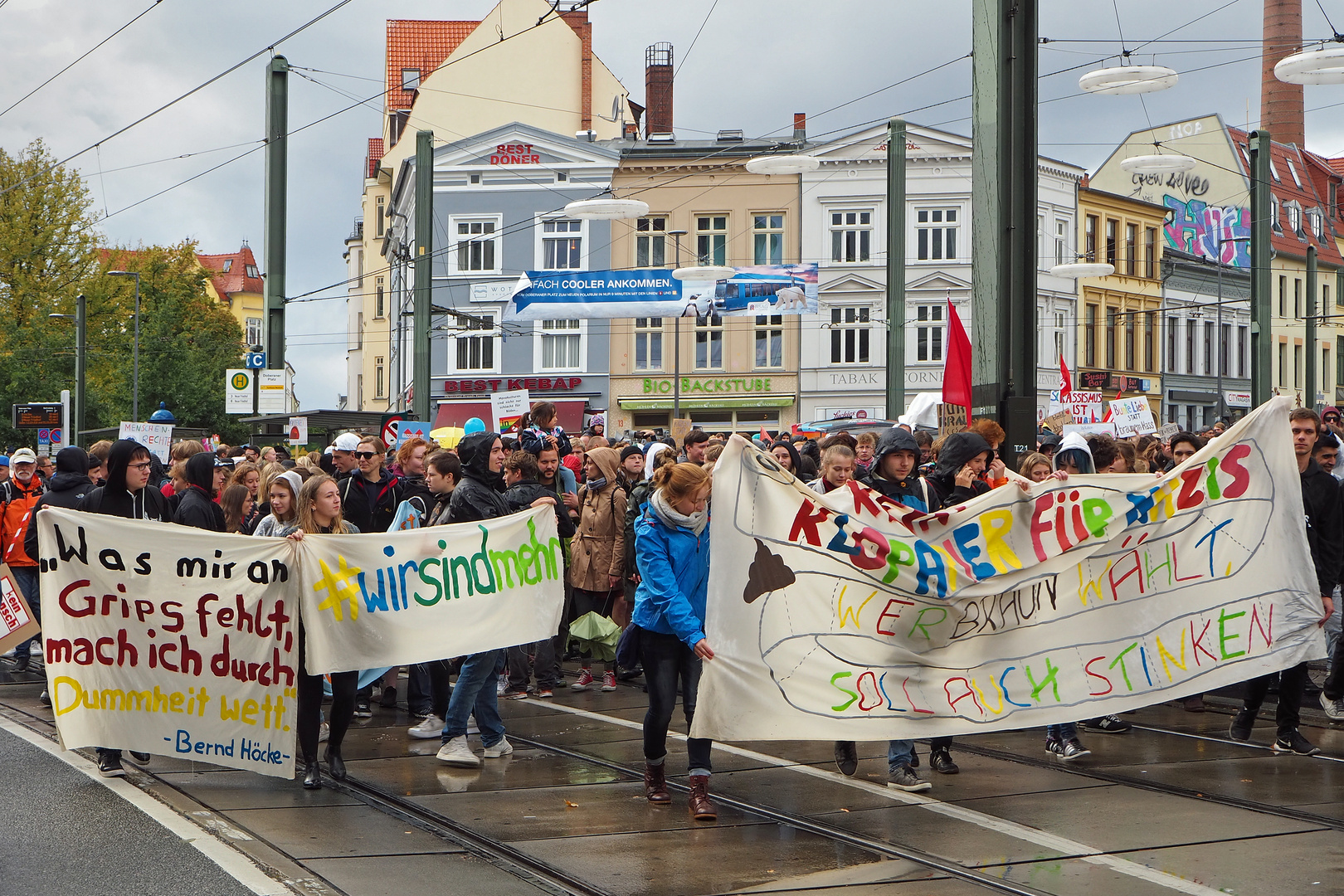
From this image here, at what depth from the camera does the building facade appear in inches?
1955

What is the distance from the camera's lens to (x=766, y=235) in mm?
50781

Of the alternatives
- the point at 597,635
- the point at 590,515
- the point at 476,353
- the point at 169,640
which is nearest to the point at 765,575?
the point at 169,640

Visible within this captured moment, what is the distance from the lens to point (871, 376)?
5069 cm

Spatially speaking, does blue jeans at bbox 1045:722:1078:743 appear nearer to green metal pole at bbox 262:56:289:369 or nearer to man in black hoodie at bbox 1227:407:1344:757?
man in black hoodie at bbox 1227:407:1344:757

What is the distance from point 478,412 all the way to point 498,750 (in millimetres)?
40520

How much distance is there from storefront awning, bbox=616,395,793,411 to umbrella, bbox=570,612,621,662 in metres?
38.2

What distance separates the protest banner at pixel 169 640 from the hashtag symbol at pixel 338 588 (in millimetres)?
189

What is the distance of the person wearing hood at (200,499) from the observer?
30.8ft

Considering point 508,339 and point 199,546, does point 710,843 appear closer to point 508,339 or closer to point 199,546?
point 199,546

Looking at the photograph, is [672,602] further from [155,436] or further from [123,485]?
[155,436]

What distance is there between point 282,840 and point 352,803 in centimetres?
89

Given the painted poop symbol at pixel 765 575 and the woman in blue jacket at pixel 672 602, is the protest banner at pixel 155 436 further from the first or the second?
the painted poop symbol at pixel 765 575

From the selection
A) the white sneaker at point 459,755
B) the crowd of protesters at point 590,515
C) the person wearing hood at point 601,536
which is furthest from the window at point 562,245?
the white sneaker at point 459,755

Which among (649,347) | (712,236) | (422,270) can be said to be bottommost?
(422,270)
